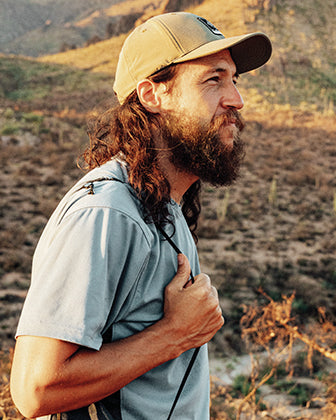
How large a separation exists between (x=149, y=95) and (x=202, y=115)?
230 millimetres

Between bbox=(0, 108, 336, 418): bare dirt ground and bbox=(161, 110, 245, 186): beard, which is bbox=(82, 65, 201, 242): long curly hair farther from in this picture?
bbox=(0, 108, 336, 418): bare dirt ground

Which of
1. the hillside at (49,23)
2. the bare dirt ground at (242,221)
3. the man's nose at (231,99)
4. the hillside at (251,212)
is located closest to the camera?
the man's nose at (231,99)

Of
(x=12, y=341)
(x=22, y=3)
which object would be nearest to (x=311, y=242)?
(x=12, y=341)

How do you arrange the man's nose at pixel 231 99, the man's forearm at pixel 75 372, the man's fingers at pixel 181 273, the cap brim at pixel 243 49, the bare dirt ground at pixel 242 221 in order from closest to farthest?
the man's forearm at pixel 75 372, the man's fingers at pixel 181 273, the cap brim at pixel 243 49, the man's nose at pixel 231 99, the bare dirt ground at pixel 242 221

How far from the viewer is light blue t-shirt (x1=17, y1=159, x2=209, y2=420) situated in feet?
3.03

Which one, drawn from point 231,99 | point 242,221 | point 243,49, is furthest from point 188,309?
point 242,221

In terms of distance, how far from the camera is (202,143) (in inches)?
57.8

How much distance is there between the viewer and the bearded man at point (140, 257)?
36.5 inches

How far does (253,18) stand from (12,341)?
1357 inches

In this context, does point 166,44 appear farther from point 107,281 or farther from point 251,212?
A: point 251,212

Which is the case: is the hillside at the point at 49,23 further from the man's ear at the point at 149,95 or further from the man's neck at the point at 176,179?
the man's neck at the point at 176,179

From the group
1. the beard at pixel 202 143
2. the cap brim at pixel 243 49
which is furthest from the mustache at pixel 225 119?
the cap brim at pixel 243 49

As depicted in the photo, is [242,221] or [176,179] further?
[242,221]

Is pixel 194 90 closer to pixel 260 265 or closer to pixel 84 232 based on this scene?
pixel 84 232
